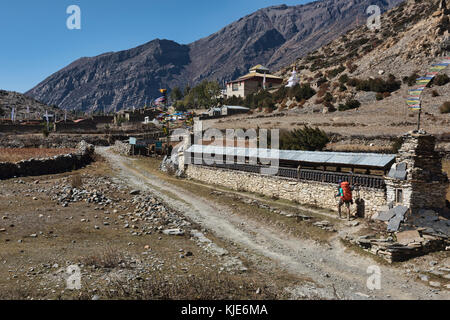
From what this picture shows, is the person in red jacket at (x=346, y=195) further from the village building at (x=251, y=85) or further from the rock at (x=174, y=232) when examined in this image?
the village building at (x=251, y=85)

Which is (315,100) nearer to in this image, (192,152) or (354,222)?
(192,152)

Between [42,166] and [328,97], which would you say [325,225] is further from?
[328,97]

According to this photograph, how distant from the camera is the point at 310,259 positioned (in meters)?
13.5

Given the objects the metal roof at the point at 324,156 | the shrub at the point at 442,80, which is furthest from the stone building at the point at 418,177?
the shrub at the point at 442,80

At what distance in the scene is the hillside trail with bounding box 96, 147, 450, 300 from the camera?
1039 cm

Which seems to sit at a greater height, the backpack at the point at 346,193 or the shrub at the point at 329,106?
the shrub at the point at 329,106

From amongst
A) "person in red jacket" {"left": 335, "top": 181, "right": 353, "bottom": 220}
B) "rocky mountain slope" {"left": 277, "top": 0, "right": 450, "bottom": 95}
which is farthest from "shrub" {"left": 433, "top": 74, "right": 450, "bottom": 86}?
"person in red jacket" {"left": 335, "top": 181, "right": 353, "bottom": 220}

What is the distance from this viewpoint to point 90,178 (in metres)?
29.4

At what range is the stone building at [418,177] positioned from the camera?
15227mm

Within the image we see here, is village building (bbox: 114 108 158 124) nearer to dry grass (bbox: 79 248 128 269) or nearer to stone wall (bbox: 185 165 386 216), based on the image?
stone wall (bbox: 185 165 386 216)

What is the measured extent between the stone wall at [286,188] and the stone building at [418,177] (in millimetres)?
1342
